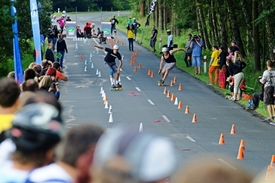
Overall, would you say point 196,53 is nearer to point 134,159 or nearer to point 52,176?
point 52,176

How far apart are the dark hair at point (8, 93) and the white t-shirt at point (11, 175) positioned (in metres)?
2.02

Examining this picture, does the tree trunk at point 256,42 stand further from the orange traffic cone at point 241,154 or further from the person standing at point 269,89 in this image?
the orange traffic cone at point 241,154

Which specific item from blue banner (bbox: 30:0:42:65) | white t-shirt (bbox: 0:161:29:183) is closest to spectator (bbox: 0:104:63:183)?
white t-shirt (bbox: 0:161:29:183)

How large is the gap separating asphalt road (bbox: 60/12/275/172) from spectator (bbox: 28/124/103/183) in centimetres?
951

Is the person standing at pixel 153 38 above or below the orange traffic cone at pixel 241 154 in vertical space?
below

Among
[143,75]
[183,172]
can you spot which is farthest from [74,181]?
[143,75]

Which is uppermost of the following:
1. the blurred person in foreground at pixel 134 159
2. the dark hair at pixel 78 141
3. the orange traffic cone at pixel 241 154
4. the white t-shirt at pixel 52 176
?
the blurred person in foreground at pixel 134 159

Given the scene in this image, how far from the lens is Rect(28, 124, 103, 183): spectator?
423 centimetres

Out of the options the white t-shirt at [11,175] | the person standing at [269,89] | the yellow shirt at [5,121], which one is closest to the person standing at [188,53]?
the person standing at [269,89]

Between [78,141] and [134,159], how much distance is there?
1002 mm

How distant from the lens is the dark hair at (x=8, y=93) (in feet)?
22.0

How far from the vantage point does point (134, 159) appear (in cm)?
330

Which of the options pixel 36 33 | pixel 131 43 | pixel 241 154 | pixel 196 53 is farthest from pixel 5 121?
pixel 131 43

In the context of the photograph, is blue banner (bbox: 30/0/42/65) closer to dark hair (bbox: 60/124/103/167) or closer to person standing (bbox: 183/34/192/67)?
person standing (bbox: 183/34/192/67)
